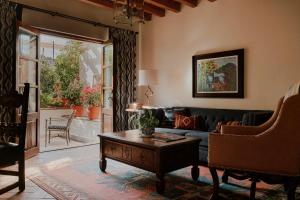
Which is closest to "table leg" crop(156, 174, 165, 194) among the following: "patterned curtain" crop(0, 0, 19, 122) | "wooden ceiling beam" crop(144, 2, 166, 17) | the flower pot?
"patterned curtain" crop(0, 0, 19, 122)

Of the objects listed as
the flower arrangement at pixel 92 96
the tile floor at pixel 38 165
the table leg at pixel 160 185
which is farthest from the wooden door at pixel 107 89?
the table leg at pixel 160 185

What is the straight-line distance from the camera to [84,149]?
4977 mm

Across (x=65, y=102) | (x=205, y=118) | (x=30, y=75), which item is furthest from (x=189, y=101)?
(x=65, y=102)

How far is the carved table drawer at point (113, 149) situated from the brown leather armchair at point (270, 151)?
1224 millimetres

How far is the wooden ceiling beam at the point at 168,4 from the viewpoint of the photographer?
481 centimetres

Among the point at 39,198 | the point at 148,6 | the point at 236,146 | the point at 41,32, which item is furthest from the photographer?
the point at 148,6

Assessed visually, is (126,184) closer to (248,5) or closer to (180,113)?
(180,113)

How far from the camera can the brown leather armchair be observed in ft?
6.98

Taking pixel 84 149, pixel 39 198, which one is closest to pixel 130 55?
pixel 84 149

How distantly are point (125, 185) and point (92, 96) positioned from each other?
178 inches

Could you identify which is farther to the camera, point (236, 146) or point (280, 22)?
point (280, 22)

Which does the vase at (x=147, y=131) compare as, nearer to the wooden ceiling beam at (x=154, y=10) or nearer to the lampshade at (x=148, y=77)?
the lampshade at (x=148, y=77)

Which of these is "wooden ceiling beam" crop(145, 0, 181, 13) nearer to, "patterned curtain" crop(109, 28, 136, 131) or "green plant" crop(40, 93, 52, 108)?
"patterned curtain" crop(109, 28, 136, 131)

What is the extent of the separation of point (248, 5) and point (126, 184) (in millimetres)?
3425
